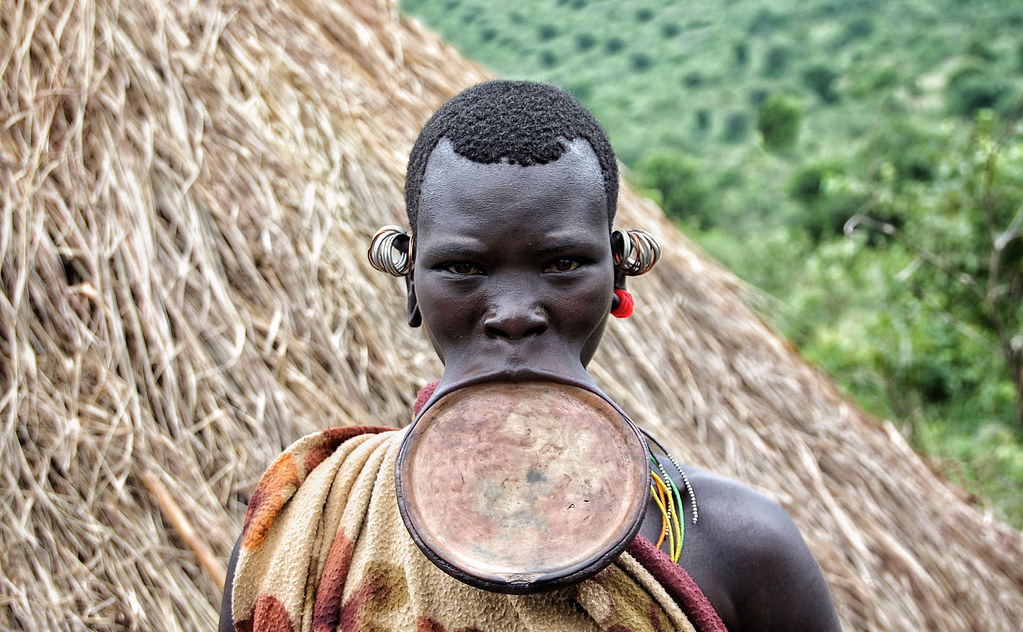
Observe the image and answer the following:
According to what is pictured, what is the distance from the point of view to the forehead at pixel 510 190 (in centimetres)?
108

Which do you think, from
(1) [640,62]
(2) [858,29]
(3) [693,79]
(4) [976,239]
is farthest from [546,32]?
(4) [976,239]

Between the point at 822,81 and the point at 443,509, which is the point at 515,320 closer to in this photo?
the point at 443,509

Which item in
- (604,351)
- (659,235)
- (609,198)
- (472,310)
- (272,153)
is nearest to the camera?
(472,310)

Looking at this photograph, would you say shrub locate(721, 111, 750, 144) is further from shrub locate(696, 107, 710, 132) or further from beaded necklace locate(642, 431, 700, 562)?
beaded necklace locate(642, 431, 700, 562)

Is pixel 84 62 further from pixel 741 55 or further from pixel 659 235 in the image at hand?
pixel 741 55

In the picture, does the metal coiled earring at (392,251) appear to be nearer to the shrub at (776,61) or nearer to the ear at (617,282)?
the ear at (617,282)

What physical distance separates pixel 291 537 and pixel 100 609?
737 millimetres

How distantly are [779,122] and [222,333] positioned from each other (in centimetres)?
2888

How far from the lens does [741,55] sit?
1353 inches

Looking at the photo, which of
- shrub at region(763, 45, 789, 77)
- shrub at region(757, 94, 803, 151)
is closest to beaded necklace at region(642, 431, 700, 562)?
shrub at region(757, 94, 803, 151)

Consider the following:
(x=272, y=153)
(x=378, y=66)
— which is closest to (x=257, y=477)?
(x=272, y=153)

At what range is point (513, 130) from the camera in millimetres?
1110

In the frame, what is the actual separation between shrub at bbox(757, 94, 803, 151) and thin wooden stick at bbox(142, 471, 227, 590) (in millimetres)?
28605

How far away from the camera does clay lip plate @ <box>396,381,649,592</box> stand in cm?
100
